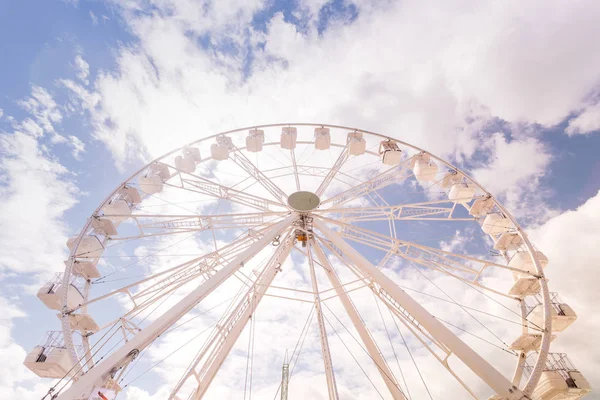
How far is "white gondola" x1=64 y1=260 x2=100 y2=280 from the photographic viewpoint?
11.6 metres

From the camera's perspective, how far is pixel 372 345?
11.1 metres

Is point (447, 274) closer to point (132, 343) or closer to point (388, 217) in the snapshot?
point (388, 217)

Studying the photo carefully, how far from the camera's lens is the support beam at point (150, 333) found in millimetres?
5539

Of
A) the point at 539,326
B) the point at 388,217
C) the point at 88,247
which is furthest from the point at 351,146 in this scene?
the point at 88,247

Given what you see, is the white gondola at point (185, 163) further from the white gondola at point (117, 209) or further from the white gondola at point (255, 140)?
the white gondola at point (117, 209)

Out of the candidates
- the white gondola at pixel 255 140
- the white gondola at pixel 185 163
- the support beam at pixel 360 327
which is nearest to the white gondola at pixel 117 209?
the white gondola at pixel 185 163

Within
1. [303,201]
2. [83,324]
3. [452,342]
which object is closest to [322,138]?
[303,201]

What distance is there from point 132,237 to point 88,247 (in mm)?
1449

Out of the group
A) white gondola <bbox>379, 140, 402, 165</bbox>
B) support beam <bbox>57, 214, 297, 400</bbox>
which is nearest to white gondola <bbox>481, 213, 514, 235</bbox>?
white gondola <bbox>379, 140, 402, 165</bbox>

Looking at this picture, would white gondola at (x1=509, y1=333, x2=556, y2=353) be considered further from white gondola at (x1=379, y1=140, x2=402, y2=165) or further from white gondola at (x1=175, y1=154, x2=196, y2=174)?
white gondola at (x1=175, y1=154, x2=196, y2=174)

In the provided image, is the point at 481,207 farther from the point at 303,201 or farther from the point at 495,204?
the point at 303,201

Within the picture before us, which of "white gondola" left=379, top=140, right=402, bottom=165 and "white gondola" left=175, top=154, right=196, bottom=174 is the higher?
"white gondola" left=175, top=154, right=196, bottom=174

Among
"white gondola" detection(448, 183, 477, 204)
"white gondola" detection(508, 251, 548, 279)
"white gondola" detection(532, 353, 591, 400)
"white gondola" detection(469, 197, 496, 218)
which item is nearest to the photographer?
"white gondola" detection(532, 353, 591, 400)

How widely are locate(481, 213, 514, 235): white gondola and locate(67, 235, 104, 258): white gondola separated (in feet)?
52.0
